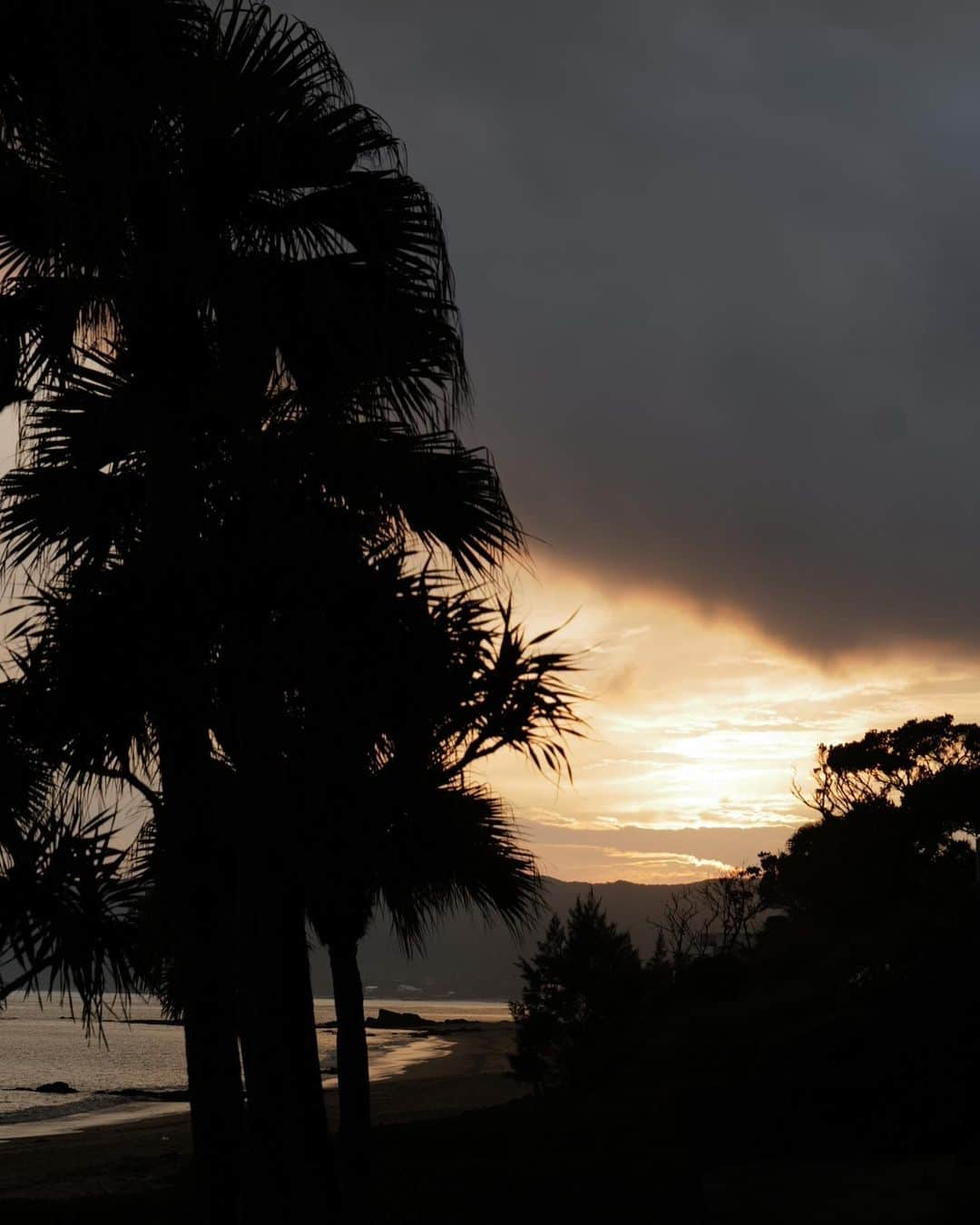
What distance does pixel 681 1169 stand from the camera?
603 inches

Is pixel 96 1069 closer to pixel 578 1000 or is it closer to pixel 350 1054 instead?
pixel 578 1000

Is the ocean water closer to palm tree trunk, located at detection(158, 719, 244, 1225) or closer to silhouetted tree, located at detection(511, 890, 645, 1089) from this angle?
silhouetted tree, located at detection(511, 890, 645, 1089)

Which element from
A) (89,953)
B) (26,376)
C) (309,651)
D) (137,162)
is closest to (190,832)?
(89,953)

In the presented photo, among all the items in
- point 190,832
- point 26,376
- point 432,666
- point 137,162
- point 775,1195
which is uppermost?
point 137,162

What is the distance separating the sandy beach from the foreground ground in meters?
0.22

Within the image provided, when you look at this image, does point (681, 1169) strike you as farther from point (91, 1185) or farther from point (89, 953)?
point (91, 1185)

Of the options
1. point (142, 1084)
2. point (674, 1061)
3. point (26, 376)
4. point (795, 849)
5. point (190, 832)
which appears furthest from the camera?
point (142, 1084)

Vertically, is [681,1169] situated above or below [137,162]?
below

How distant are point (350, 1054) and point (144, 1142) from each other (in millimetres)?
32584

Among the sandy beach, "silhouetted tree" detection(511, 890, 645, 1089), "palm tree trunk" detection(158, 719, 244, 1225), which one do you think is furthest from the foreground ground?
"palm tree trunk" detection(158, 719, 244, 1225)

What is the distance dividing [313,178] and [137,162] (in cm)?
156

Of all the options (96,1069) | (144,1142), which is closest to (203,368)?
(144,1142)

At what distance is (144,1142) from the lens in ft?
132

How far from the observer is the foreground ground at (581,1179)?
395 inches
